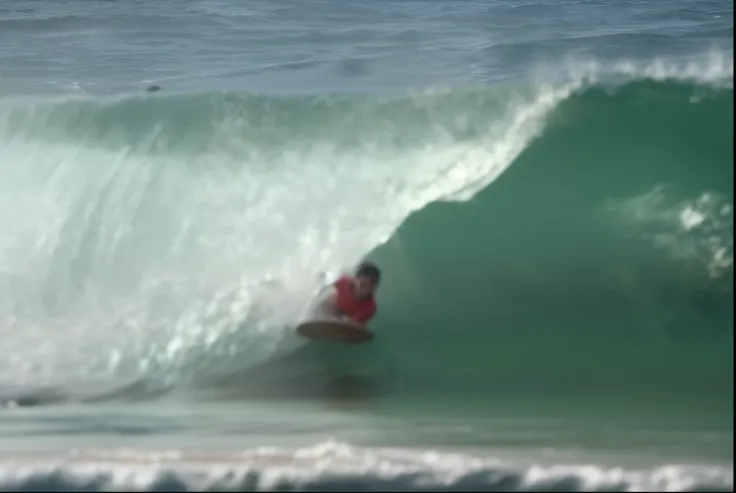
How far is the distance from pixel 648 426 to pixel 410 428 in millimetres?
1451

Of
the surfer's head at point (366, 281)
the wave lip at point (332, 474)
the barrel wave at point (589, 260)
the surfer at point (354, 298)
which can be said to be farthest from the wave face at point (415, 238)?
the wave lip at point (332, 474)

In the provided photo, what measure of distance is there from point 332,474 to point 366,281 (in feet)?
7.55

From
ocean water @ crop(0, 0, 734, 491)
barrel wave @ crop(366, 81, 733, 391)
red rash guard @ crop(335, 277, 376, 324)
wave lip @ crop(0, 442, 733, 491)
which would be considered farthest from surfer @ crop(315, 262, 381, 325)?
wave lip @ crop(0, 442, 733, 491)

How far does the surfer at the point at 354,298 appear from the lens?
891 cm

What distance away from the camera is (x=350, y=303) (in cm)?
892

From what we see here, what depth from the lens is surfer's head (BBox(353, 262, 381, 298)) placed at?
8.90m

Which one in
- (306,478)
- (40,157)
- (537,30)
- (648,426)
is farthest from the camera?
(537,30)

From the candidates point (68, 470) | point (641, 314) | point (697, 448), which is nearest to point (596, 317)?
point (641, 314)

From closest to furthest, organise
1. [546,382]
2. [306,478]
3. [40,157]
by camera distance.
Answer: [306,478] < [546,382] < [40,157]

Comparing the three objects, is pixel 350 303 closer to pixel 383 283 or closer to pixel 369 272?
pixel 369 272

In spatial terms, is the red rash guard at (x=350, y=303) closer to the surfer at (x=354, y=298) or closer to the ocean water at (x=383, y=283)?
the surfer at (x=354, y=298)

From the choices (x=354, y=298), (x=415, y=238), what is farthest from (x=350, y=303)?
(x=415, y=238)

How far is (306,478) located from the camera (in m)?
6.79

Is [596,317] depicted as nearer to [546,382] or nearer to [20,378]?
[546,382]
